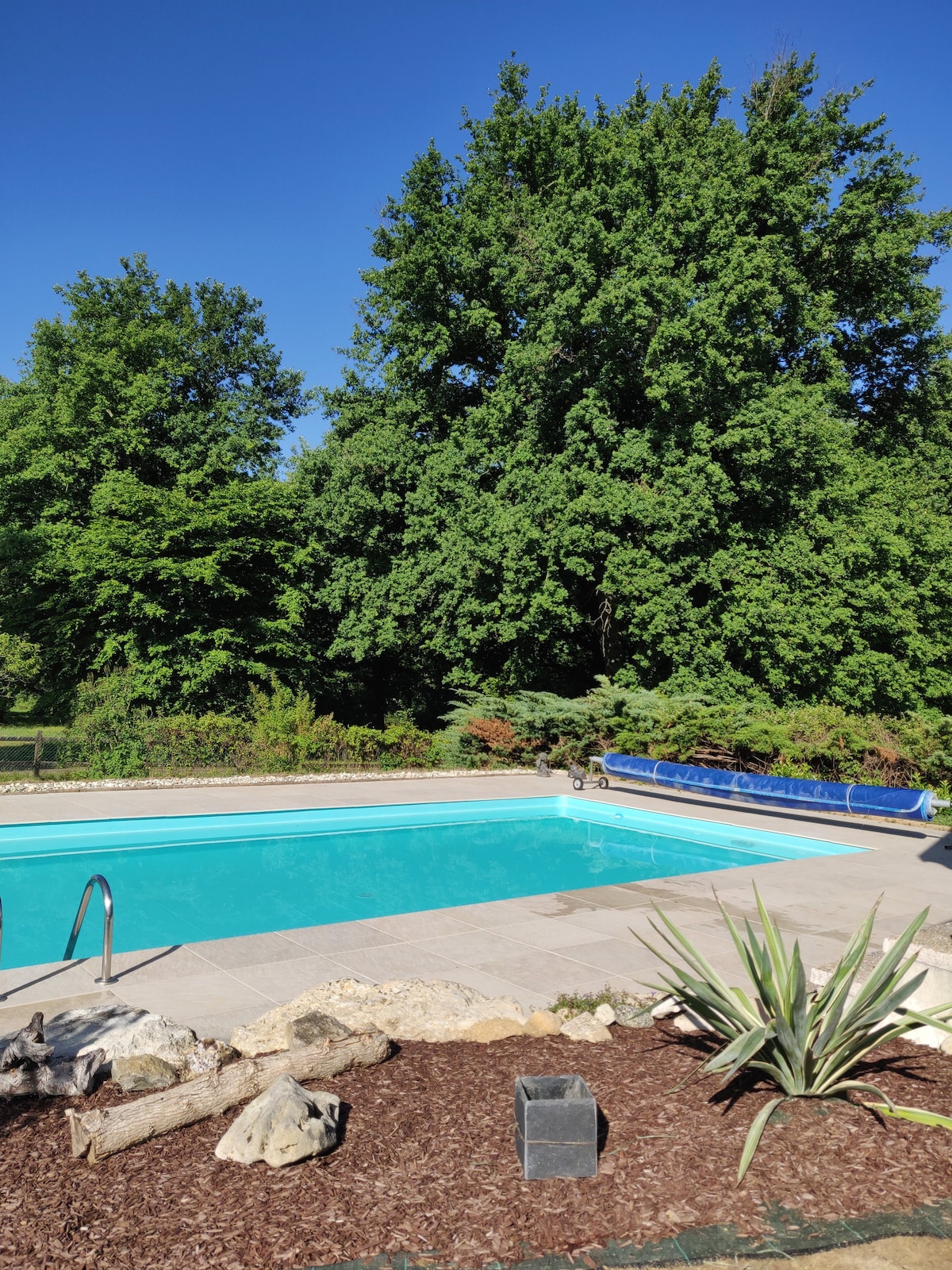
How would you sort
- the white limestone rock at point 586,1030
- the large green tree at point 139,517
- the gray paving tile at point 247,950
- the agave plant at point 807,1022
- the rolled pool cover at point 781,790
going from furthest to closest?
the large green tree at point 139,517 < the rolled pool cover at point 781,790 < the gray paving tile at point 247,950 < the white limestone rock at point 586,1030 < the agave plant at point 807,1022

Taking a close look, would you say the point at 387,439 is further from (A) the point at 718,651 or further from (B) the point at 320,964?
(B) the point at 320,964

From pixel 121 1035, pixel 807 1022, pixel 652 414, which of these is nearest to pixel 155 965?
pixel 121 1035

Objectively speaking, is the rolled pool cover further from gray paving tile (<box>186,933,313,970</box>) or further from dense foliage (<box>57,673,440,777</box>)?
gray paving tile (<box>186,933,313,970</box>)

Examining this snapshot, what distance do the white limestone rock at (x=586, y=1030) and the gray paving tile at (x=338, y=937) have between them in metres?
2.51

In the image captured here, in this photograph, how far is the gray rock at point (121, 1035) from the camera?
418 centimetres

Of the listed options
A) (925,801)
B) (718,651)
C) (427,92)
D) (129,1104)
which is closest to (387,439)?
(427,92)

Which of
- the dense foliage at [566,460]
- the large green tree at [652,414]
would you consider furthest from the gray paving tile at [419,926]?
the large green tree at [652,414]

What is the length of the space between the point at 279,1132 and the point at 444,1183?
0.58m

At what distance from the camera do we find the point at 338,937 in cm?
696

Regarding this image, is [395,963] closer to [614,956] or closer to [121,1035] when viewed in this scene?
[614,956]

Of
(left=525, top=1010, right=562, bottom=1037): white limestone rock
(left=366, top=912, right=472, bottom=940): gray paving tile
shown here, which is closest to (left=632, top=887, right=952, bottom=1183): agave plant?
(left=525, top=1010, right=562, bottom=1037): white limestone rock

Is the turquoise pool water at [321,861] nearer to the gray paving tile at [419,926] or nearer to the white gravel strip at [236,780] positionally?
the gray paving tile at [419,926]

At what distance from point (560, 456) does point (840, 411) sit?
10.4m

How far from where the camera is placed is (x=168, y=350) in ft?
86.6
